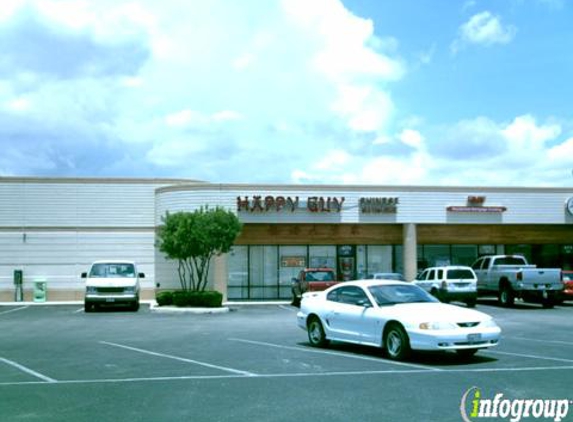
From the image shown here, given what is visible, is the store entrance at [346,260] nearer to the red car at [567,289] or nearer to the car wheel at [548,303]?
the red car at [567,289]

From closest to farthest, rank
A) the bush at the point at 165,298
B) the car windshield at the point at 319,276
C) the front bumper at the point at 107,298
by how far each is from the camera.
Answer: the front bumper at the point at 107,298
the car windshield at the point at 319,276
the bush at the point at 165,298

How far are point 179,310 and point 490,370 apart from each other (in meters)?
18.7

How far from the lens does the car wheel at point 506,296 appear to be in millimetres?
30359

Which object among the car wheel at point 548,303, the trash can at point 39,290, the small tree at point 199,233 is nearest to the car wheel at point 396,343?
the car wheel at point 548,303

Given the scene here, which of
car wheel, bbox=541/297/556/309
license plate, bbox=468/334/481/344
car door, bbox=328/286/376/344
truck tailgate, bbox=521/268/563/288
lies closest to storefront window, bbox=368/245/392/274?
car wheel, bbox=541/297/556/309

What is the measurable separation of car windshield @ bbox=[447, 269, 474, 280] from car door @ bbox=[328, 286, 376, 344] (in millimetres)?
15846

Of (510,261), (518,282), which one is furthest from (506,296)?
(510,261)

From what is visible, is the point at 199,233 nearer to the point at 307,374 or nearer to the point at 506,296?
the point at 506,296

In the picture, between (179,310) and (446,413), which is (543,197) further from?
(446,413)

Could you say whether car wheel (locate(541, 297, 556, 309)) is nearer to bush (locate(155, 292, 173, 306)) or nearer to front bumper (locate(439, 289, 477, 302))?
front bumper (locate(439, 289, 477, 302))

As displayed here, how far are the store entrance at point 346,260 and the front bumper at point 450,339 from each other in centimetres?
2499

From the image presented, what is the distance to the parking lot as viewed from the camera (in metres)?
9.09

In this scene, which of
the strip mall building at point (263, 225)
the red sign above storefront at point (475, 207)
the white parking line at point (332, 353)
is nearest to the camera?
the white parking line at point (332, 353)

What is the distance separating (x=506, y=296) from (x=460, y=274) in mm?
2010
